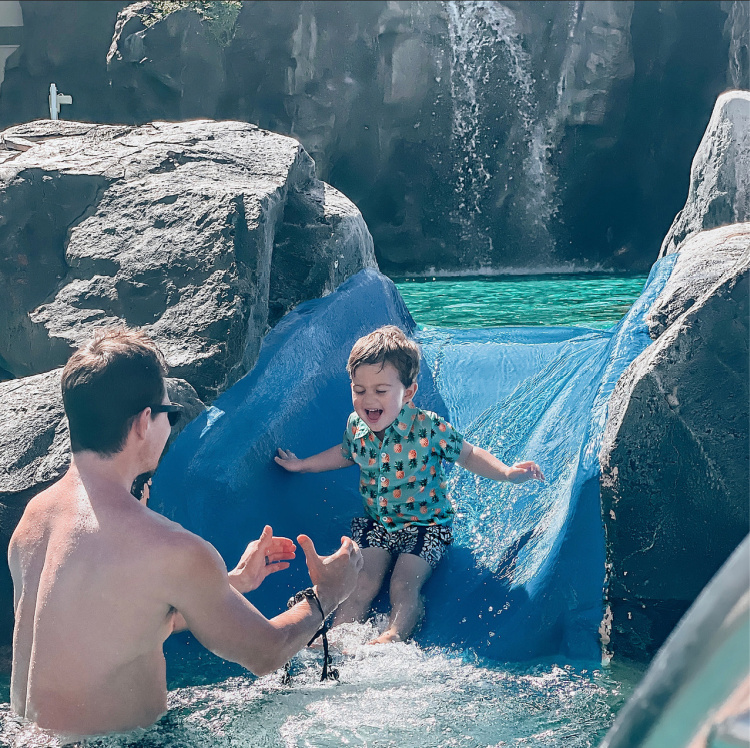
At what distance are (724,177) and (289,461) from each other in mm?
2781

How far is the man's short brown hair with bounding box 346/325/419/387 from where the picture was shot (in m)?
2.88

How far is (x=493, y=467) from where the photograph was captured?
2.94 meters

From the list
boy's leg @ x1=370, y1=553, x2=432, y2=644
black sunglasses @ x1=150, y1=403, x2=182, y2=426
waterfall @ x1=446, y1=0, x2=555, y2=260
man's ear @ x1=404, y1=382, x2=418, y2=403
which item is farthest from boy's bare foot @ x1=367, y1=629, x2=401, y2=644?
waterfall @ x1=446, y1=0, x2=555, y2=260

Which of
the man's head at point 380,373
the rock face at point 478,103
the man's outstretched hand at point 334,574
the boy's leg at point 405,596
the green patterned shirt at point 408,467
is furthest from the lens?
the rock face at point 478,103

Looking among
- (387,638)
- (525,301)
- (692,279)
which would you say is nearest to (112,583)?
(387,638)

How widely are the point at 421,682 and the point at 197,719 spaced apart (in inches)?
24.4

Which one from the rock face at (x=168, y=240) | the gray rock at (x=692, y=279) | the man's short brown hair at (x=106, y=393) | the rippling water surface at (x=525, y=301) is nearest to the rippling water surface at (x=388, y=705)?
the man's short brown hair at (x=106, y=393)

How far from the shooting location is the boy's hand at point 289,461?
3.10 metres

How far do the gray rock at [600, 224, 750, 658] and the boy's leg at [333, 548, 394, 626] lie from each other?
0.72 m

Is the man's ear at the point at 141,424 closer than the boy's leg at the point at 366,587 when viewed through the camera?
Yes

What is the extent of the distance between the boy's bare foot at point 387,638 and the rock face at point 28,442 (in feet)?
2.99

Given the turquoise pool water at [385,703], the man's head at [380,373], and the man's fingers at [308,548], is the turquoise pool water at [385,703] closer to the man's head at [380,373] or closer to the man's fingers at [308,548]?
the man's fingers at [308,548]

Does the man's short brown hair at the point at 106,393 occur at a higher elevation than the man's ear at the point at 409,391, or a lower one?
higher

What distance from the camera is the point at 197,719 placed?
2.14 metres
